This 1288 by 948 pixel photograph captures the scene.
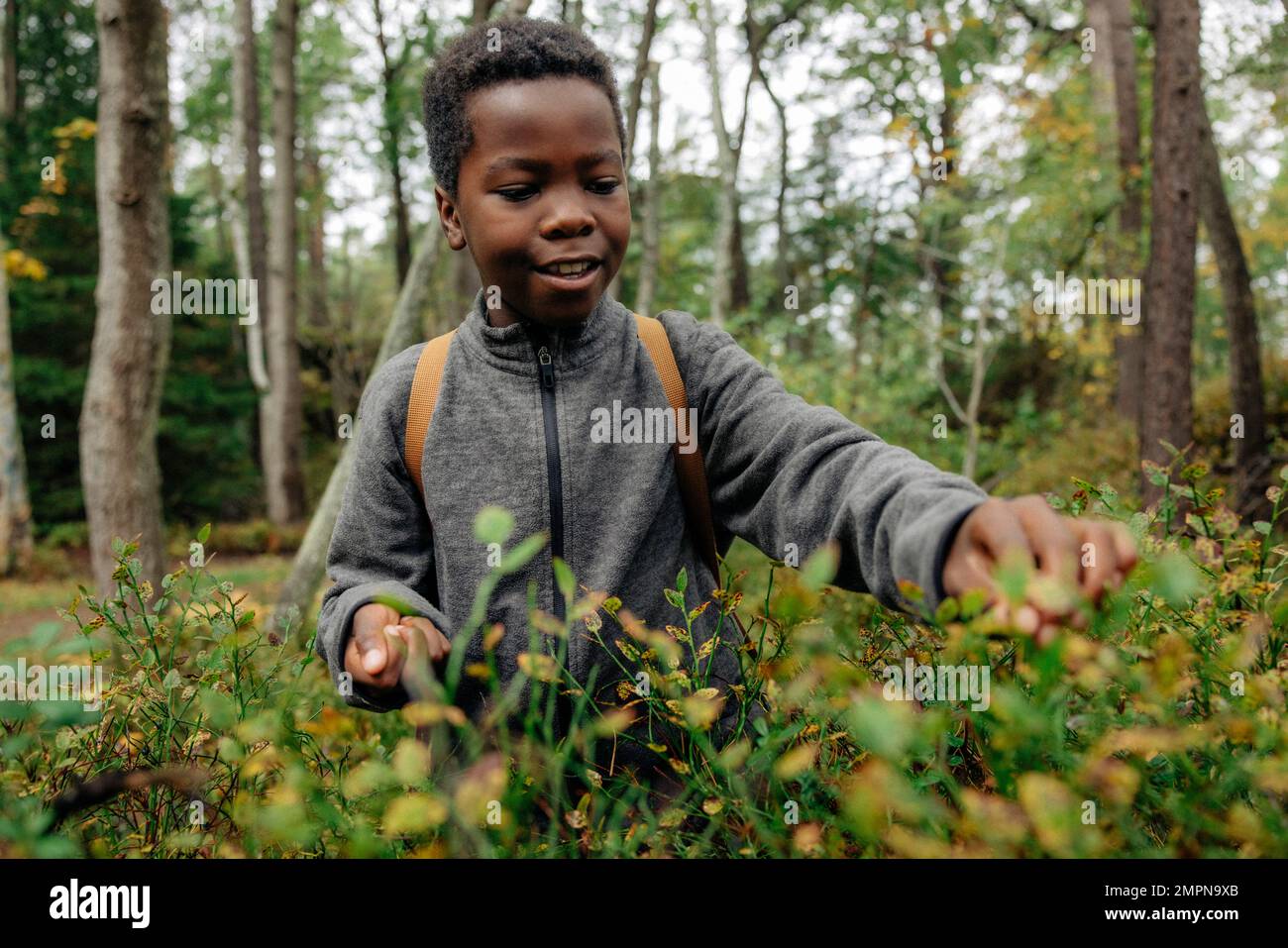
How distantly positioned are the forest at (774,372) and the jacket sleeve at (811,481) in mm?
116

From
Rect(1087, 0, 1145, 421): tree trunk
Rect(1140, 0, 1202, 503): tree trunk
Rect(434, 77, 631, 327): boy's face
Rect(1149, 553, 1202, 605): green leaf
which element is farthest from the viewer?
Rect(1087, 0, 1145, 421): tree trunk

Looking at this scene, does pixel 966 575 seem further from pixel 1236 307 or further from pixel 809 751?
pixel 1236 307

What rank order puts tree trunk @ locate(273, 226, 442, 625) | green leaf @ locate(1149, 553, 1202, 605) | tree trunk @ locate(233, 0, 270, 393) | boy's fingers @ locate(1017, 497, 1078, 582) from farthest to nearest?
tree trunk @ locate(233, 0, 270, 393), tree trunk @ locate(273, 226, 442, 625), boy's fingers @ locate(1017, 497, 1078, 582), green leaf @ locate(1149, 553, 1202, 605)

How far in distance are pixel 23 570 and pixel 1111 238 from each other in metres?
15.5

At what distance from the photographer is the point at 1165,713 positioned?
0.94m

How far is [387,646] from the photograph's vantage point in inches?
55.1

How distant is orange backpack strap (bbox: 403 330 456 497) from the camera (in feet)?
6.30

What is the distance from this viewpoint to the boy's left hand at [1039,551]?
3.04ft

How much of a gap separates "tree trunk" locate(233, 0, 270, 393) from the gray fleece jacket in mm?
11202

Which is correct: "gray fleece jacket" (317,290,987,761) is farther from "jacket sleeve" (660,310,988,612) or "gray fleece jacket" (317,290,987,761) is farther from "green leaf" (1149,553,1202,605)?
"green leaf" (1149,553,1202,605)

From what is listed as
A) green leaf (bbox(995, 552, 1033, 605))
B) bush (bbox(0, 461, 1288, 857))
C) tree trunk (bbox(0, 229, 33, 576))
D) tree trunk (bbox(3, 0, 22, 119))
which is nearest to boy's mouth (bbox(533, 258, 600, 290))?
bush (bbox(0, 461, 1288, 857))

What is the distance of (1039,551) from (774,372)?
5.68 feet
